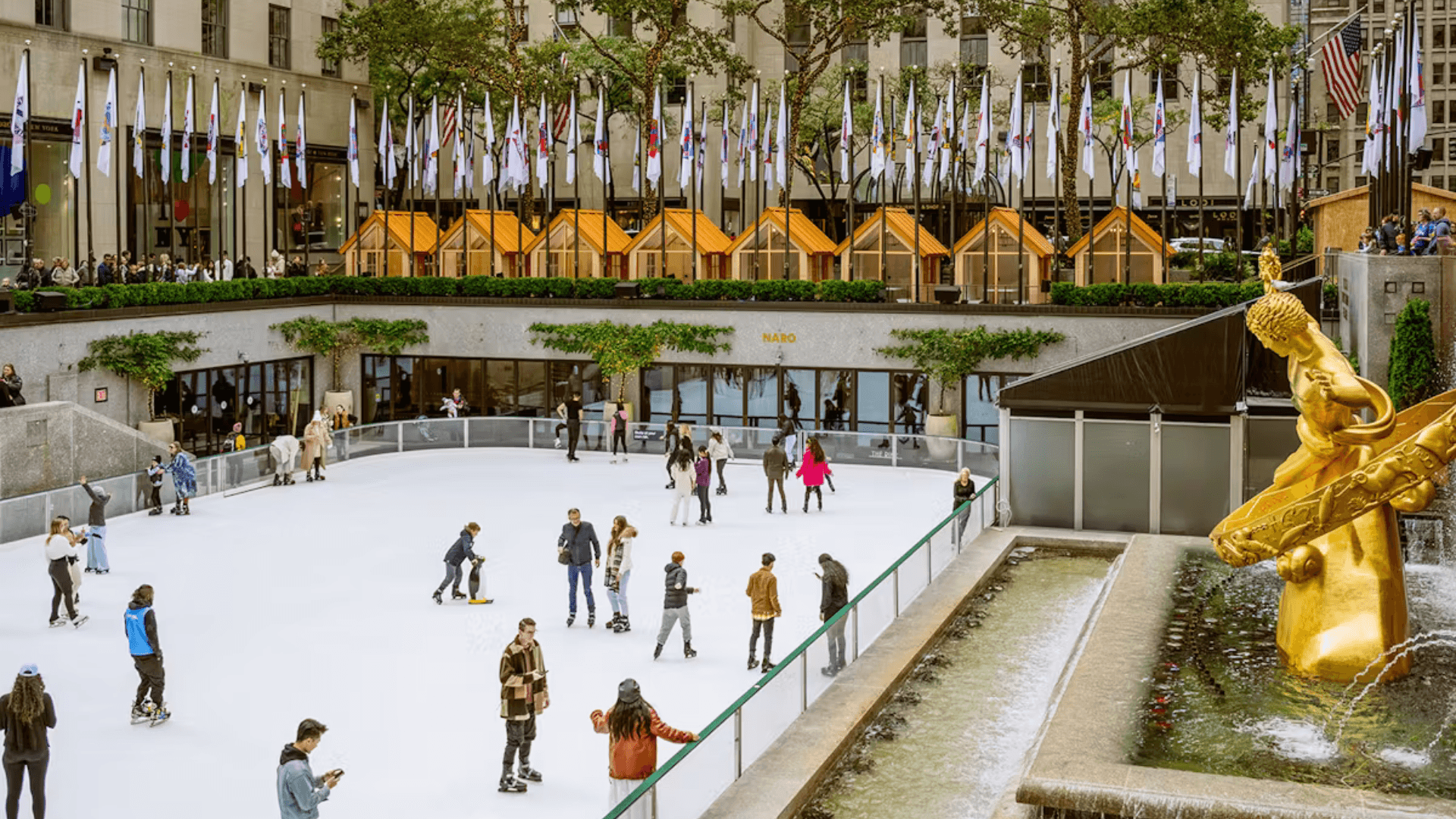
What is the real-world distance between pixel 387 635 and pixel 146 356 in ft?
60.1

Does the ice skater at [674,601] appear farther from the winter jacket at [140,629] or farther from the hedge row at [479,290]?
the hedge row at [479,290]

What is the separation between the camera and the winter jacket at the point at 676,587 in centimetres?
1723

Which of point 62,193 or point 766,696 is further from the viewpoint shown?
point 62,193

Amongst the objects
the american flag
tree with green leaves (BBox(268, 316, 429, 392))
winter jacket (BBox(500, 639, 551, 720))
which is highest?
the american flag

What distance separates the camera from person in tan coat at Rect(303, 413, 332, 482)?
105 feet

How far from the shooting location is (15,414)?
28156 mm

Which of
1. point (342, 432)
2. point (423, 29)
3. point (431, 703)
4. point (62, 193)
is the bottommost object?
point (431, 703)

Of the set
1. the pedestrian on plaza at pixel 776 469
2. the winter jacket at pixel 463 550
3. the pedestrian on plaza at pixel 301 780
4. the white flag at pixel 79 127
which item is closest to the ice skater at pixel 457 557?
the winter jacket at pixel 463 550

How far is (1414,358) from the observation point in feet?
70.3

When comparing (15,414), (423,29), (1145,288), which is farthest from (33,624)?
(423,29)

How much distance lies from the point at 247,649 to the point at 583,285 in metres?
23.2

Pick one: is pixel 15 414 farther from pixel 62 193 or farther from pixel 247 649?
pixel 62 193

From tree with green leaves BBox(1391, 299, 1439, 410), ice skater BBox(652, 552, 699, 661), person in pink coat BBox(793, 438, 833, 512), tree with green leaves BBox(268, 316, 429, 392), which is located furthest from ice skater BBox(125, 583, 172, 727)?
tree with green leaves BBox(268, 316, 429, 392)

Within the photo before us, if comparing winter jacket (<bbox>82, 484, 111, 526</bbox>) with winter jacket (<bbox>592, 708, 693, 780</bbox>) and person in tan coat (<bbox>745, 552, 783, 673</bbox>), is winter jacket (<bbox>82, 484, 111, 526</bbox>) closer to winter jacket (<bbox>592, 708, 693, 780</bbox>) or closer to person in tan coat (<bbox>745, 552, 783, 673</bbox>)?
person in tan coat (<bbox>745, 552, 783, 673</bbox>)
